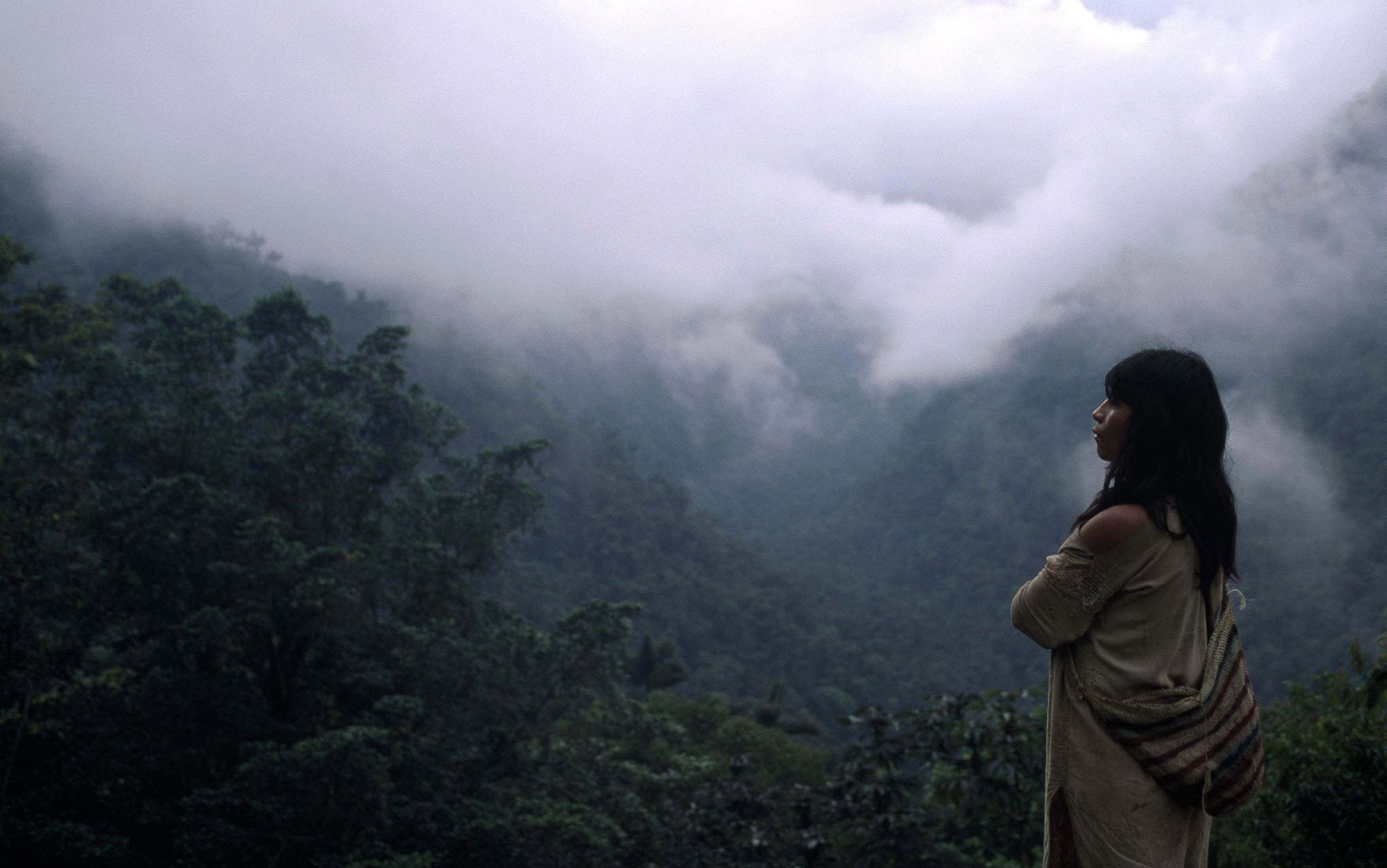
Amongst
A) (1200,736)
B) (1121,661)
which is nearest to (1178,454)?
(1121,661)

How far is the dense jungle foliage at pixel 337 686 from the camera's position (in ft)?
18.6

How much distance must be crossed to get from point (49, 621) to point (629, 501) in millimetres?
35339

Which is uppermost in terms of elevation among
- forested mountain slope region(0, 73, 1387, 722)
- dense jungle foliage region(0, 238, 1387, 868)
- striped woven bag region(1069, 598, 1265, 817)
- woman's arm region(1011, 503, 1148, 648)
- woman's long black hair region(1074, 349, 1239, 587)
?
forested mountain slope region(0, 73, 1387, 722)

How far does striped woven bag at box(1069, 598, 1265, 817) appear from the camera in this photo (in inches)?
64.3

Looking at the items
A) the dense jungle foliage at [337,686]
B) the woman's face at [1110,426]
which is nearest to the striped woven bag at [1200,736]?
the woman's face at [1110,426]

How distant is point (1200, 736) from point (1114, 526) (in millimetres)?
398

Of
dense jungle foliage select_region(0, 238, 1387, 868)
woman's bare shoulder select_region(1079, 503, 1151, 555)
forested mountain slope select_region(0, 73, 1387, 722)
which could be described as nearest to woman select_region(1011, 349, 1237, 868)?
woman's bare shoulder select_region(1079, 503, 1151, 555)

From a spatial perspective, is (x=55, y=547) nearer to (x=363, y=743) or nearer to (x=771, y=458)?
(x=363, y=743)

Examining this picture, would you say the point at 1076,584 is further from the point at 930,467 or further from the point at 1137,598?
the point at 930,467

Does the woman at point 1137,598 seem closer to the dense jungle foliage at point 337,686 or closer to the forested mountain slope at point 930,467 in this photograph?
the dense jungle foliage at point 337,686

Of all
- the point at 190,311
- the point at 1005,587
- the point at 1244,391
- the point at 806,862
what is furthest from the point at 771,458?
the point at 806,862

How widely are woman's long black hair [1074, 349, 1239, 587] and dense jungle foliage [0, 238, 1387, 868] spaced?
3175 millimetres

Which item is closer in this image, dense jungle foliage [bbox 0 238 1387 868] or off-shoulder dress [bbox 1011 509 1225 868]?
off-shoulder dress [bbox 1011 509 1225 868]

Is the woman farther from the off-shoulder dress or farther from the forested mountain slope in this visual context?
the forested mountain slope
